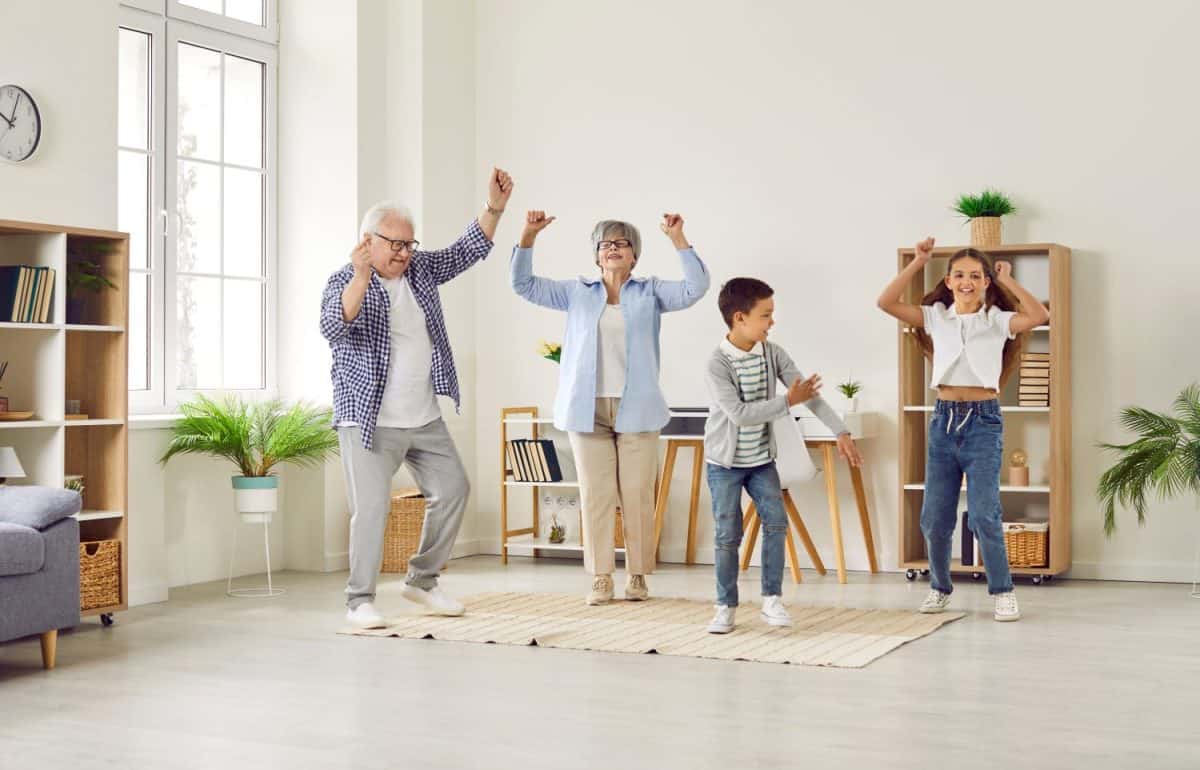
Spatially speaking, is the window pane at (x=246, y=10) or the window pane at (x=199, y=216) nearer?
the window pane at (x=199, y=216)

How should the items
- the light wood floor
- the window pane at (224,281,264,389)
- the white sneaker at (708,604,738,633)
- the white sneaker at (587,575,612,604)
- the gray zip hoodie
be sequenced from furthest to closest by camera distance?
the window pane at (224,281,264,389)
the white sneaker at (587,575,612,604)
the white sneaker at (708,604,738,633)
the gray zip hoodie
the light wood floor

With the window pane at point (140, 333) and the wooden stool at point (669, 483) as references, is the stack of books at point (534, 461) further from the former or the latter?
the window pane at point (140, 333)

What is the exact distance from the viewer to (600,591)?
569 centimetres

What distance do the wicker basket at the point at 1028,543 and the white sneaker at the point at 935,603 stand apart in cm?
91

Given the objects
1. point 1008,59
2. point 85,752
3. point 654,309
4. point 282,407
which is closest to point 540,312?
point 282,407

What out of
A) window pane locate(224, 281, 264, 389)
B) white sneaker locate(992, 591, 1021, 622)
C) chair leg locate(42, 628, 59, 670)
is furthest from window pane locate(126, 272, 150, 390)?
white sneaker locate(992, 591, 1021, 622)

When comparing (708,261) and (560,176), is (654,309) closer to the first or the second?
(708,261)

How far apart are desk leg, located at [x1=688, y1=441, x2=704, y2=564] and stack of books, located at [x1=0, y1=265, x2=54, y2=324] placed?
3.10m

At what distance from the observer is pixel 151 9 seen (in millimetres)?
6594

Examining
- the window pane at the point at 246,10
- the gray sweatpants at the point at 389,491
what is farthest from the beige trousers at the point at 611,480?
the window pane at the point at 246,10

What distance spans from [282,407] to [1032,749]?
4480 millimetres

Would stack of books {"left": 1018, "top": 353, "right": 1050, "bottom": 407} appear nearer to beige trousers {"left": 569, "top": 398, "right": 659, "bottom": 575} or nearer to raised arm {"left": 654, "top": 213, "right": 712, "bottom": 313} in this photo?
raised arm {"left": 654, "top": 213, "right": 712, "bottom": 313}

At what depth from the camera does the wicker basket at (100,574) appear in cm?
516

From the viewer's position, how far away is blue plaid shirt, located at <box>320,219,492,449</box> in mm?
4945
